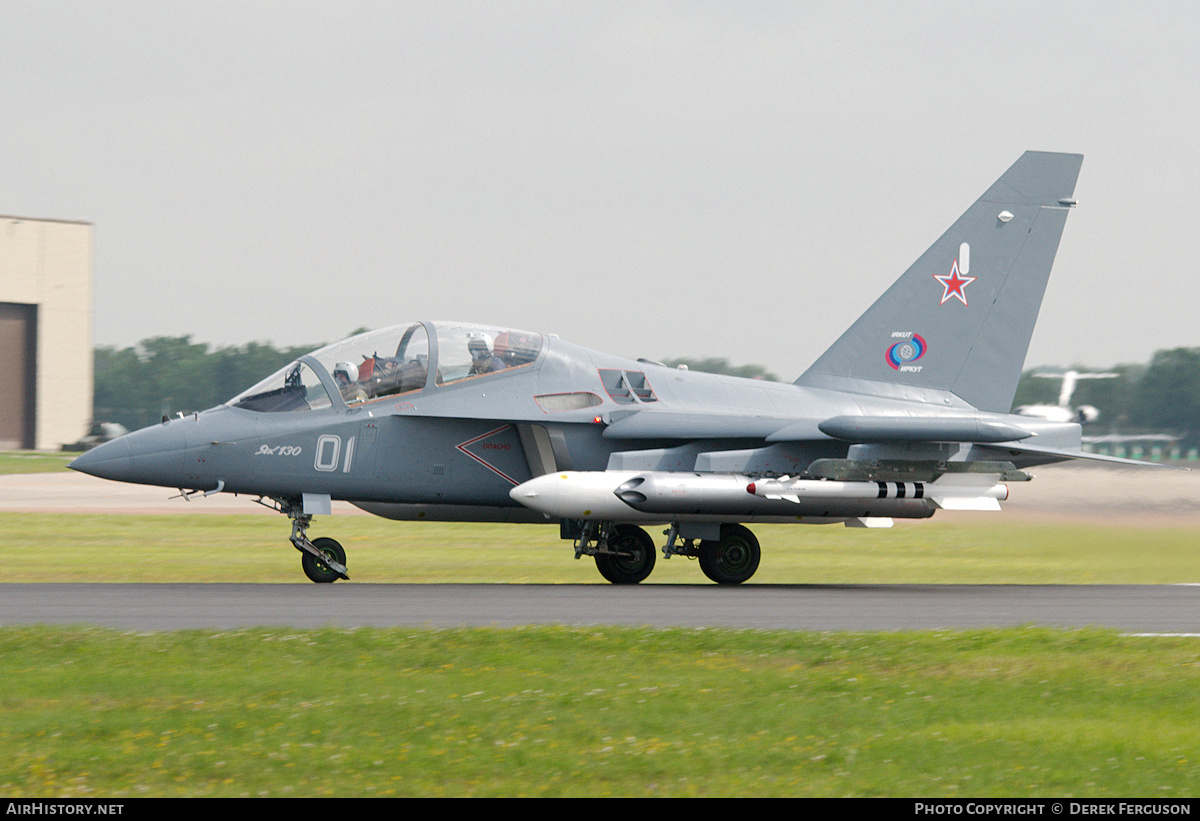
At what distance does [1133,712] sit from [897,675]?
164 cm

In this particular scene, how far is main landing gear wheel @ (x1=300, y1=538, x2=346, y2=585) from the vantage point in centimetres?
1606

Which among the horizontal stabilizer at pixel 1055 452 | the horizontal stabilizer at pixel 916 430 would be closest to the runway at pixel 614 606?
the horizontal stabilizer at pixel 1055 452

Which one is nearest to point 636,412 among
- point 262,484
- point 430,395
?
point 430,395

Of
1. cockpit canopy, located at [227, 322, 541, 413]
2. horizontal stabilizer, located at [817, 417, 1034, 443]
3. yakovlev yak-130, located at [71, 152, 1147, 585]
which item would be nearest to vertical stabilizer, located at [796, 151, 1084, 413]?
yakovlev yak-130, located at [71, 152, 1147, 585]

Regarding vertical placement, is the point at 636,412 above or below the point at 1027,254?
below

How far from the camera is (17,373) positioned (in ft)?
215

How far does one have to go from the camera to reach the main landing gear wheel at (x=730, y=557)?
1703 centimetres

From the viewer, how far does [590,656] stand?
9555 millimetres

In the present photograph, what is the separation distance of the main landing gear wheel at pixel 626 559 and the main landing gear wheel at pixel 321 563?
3325mm

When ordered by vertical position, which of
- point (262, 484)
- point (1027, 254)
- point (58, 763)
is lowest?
point (58, 763)

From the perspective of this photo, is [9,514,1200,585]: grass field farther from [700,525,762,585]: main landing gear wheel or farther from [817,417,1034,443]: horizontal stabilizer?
[817,417,1034,443]: horizontal stabilizer

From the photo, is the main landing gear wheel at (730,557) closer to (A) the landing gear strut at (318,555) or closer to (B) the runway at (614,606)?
(B) the runway at (614,606)

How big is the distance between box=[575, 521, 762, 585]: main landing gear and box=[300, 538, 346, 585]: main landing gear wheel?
10.7 feet
